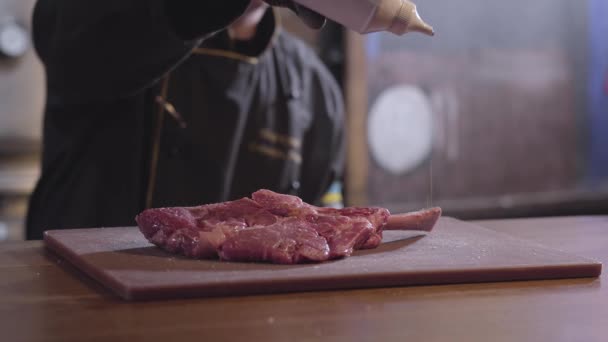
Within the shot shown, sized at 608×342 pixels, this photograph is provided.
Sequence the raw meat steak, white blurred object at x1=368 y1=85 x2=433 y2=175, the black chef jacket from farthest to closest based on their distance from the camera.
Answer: white blurred object at x1=368 y1=85 x2=433 y2=175 < the black chef jacket < the raw meat steak

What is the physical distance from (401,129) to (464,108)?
486 mm

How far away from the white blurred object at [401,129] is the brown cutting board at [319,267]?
271cm

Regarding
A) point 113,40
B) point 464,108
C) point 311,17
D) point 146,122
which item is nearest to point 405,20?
point 311,17

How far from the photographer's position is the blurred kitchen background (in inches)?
148

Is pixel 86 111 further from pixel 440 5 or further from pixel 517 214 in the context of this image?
pixel 517 214

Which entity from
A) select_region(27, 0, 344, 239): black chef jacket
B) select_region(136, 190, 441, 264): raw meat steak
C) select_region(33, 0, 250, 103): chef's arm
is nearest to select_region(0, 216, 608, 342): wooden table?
select_region(136, 190, 441, 264): raw meat steak

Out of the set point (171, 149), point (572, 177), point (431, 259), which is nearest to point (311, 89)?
point (171, 149)

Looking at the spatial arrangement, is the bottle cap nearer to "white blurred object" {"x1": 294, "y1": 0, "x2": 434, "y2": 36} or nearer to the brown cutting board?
"white blurred object" {"x1": 294, "y1": 0, "x2": 434, "y2": 36}

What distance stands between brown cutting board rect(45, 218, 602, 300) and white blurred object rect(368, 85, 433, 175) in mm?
2711

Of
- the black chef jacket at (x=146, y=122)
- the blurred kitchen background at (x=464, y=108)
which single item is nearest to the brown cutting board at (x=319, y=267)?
the black chef jacket at (x=146, y=122)

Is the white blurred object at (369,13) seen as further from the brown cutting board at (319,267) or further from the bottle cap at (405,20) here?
the brown cutting board at (319,267)

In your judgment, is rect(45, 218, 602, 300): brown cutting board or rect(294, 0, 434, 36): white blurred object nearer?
rect(45, 218, 602, 300): brown cutting board


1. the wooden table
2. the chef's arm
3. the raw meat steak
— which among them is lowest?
the wooden table

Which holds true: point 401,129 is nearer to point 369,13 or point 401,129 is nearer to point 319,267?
point 369,13
